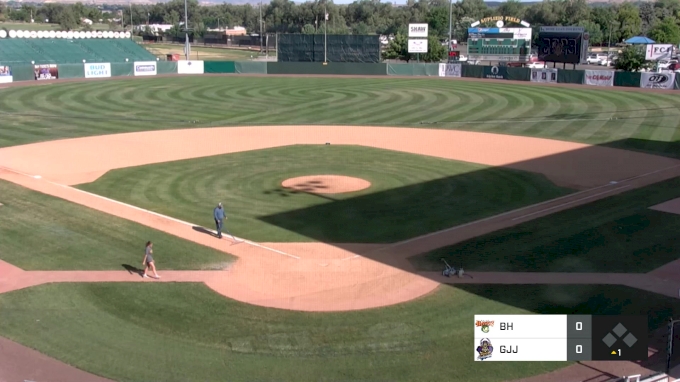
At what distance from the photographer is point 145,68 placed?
248 feet

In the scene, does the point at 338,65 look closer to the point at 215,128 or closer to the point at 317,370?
the point at 215,128

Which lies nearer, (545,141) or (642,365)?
(642,365)

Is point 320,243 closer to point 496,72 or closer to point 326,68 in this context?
point 496,72

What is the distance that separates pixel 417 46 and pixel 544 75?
1947cm

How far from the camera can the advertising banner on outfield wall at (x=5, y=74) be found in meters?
64.7

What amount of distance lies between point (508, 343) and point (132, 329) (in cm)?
796

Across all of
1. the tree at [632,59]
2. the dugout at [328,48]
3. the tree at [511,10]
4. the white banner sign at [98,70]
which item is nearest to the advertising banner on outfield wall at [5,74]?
the white banner sign at [98,70]

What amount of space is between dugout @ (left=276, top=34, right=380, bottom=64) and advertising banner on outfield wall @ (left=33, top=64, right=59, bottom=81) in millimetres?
25112

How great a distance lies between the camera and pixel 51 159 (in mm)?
33500

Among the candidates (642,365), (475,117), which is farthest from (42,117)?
(642,365)

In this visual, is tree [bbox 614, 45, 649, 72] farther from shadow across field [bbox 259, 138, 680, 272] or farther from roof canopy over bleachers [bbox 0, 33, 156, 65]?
roof canopy over bleachers [bbox 0, 33, 156, 65]

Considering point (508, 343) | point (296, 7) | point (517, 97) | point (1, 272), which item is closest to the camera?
point (508, 343)

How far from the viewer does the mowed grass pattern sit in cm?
4250
